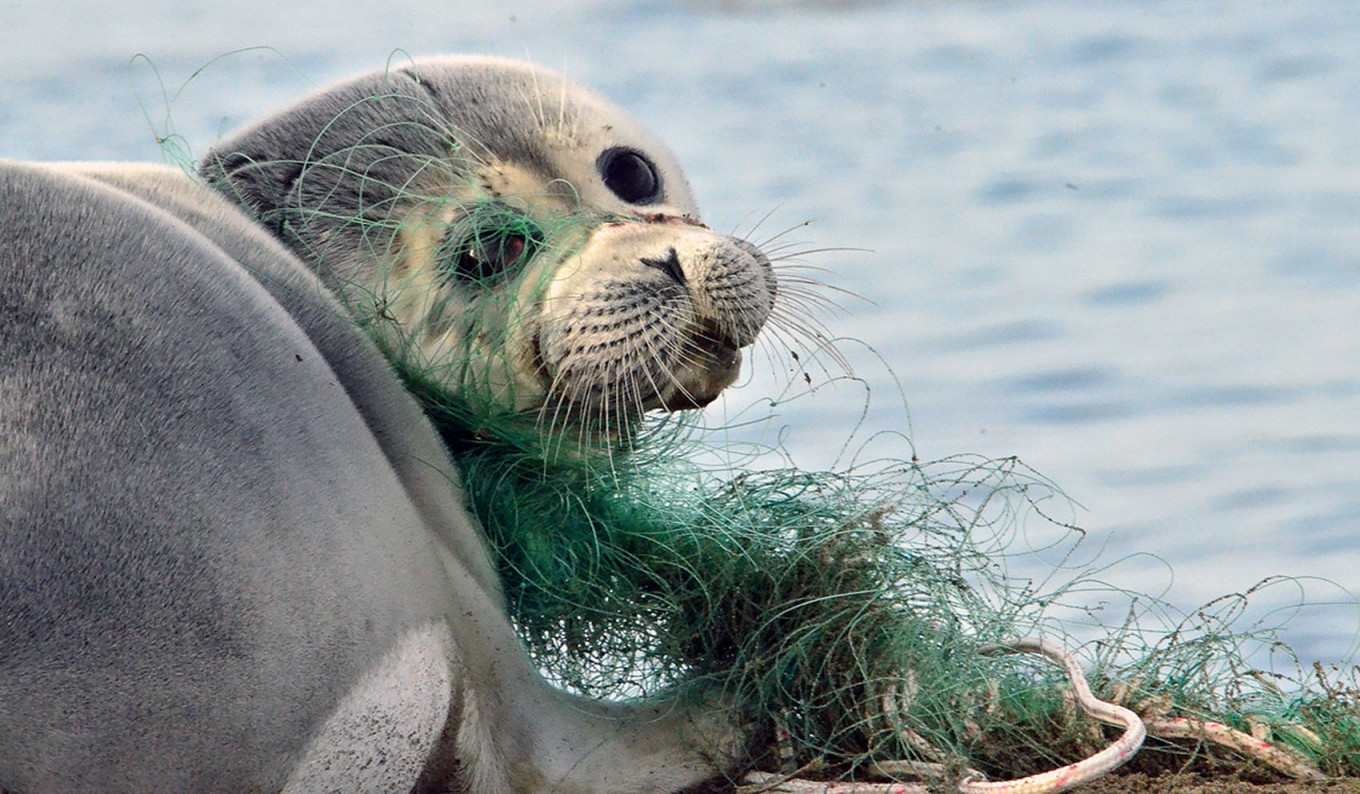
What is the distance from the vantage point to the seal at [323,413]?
6.08ft

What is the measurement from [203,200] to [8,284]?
57cm

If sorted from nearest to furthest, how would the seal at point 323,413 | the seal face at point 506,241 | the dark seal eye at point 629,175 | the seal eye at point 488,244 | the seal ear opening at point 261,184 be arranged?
the seal at point 323,413, the seal face at point 506,241, the seal eye at point 488,244, the seal ear opening at point 261,184, the dark seal eye at point 629,175

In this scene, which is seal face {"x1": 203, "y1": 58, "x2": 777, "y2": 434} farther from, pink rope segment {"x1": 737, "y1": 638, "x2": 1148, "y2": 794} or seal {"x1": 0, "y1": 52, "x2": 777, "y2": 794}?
pink rope segment {"x1": 737, "y1": 638, "x2": 1148, "y2": 794}

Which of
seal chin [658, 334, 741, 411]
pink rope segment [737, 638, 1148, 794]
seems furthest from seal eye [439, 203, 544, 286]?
pink rope segment [737, 638, 1148, 794]

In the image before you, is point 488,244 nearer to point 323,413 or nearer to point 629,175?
point 629,175

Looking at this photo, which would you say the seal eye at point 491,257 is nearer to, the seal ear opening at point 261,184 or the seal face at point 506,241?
the seal face at point 506,241

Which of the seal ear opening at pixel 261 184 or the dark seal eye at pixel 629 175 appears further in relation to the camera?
the dark seal eye at pixel 629 175

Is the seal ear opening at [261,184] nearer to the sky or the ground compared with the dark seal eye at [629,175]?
nearer to the ground

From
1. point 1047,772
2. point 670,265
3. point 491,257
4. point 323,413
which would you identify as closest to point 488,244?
point 491,257

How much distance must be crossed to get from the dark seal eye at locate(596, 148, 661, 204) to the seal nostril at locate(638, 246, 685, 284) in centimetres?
32

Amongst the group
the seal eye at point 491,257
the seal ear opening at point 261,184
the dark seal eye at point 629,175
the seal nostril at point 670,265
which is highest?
the seal nostril at point 670,265

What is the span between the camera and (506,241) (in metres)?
2.53

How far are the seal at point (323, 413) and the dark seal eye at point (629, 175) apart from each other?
0.04ft

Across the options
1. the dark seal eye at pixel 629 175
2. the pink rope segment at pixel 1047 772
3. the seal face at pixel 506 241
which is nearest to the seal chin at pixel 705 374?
the seal face at pixel 506 241
